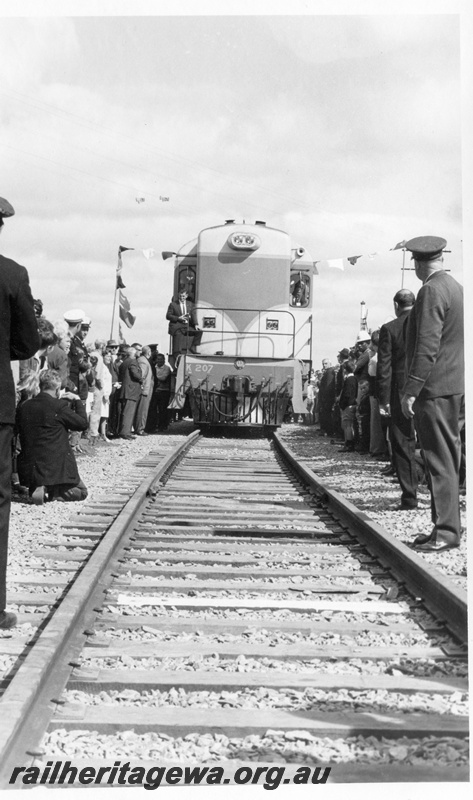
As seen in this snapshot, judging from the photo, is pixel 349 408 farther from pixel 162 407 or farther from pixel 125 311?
pixel 125 311

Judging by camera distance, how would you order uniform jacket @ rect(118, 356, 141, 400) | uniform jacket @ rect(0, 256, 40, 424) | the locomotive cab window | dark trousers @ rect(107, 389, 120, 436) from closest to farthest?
uniform jacket @ rect(0, 256, 40, 424), uniform jacket @ rect(118, 356, 141, 400), dark trousers @ rect(107, 389, 120, 436), the locomotive cab window

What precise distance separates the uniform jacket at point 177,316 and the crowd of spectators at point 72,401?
721 mm

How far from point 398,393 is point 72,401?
2957mm

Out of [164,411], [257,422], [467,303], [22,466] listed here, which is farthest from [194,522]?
[164,411]

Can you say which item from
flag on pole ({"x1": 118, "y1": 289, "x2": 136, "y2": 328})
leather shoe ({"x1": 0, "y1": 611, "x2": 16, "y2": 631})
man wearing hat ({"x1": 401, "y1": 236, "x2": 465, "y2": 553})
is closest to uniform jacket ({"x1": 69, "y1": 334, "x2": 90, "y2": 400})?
man wearing hat ({"x1": 401, "y1": 236, "x2": 465, "y2": 553})

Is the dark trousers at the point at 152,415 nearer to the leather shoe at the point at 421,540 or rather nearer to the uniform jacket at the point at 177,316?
the uniform jacket at the point at 177,316

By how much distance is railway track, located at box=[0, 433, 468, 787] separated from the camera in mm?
2615

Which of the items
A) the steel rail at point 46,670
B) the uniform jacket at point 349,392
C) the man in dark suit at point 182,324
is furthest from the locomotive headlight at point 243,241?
the steel rail at point 46,670

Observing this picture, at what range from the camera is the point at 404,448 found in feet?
23.1

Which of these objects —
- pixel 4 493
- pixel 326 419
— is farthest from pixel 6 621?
pixel 326 419

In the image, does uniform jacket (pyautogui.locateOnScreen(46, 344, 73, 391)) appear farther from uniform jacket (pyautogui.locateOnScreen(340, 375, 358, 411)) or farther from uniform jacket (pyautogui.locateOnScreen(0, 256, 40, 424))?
uniform jacket (pyautogui.locateOnScreen(0, 256, 40, 424))

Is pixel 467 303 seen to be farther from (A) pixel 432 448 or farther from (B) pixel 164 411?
(B) pixel 164 411

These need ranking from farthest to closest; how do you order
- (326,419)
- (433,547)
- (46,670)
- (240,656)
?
(326,419) < (433,547) < (240,656) < (46,670)

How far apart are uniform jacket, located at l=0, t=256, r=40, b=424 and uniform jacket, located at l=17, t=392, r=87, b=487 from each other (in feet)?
11.4
